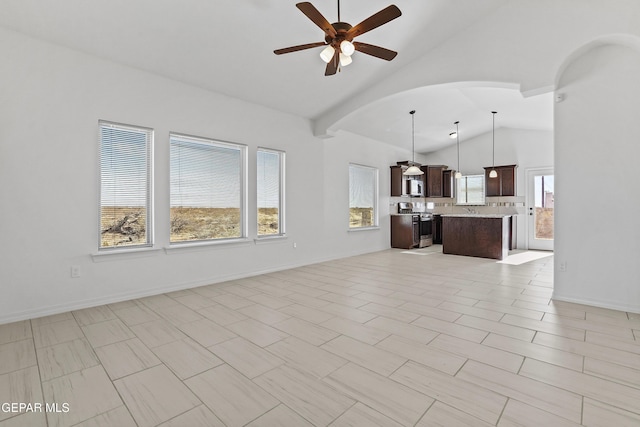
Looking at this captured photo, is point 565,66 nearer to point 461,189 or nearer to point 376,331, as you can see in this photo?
point 376,331

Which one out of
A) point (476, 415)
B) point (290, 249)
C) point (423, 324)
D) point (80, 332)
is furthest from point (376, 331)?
point (290, 249)

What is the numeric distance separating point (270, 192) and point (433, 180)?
18.9 feet

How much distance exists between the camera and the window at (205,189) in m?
4.39

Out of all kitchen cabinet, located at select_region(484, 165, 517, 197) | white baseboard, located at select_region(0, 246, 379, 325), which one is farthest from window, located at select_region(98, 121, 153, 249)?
kitchen cabinet, located at select_region(484, 165, 517, 197)

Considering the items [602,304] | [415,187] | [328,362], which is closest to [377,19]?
[328,362]

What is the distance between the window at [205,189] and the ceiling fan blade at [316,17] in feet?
8.79

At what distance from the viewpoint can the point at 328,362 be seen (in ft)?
7.47

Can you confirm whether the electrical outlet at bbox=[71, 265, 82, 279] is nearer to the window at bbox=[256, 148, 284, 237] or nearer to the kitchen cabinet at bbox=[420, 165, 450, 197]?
the window at bbox=[256, 148, 284, 237]

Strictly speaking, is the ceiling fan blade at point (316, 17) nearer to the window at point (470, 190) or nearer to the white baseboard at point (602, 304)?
the white baseboard at point (602, 304)

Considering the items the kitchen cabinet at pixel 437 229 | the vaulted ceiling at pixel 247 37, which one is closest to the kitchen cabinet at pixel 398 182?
the kitchen cabinet at pixel 437 229

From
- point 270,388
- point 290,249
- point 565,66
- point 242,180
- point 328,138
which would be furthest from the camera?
point 328,138

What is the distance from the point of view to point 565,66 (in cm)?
364

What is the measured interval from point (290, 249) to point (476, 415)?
173 inches

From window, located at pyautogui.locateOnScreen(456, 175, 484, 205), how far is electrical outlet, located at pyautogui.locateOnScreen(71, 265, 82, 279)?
9272 millimetres
